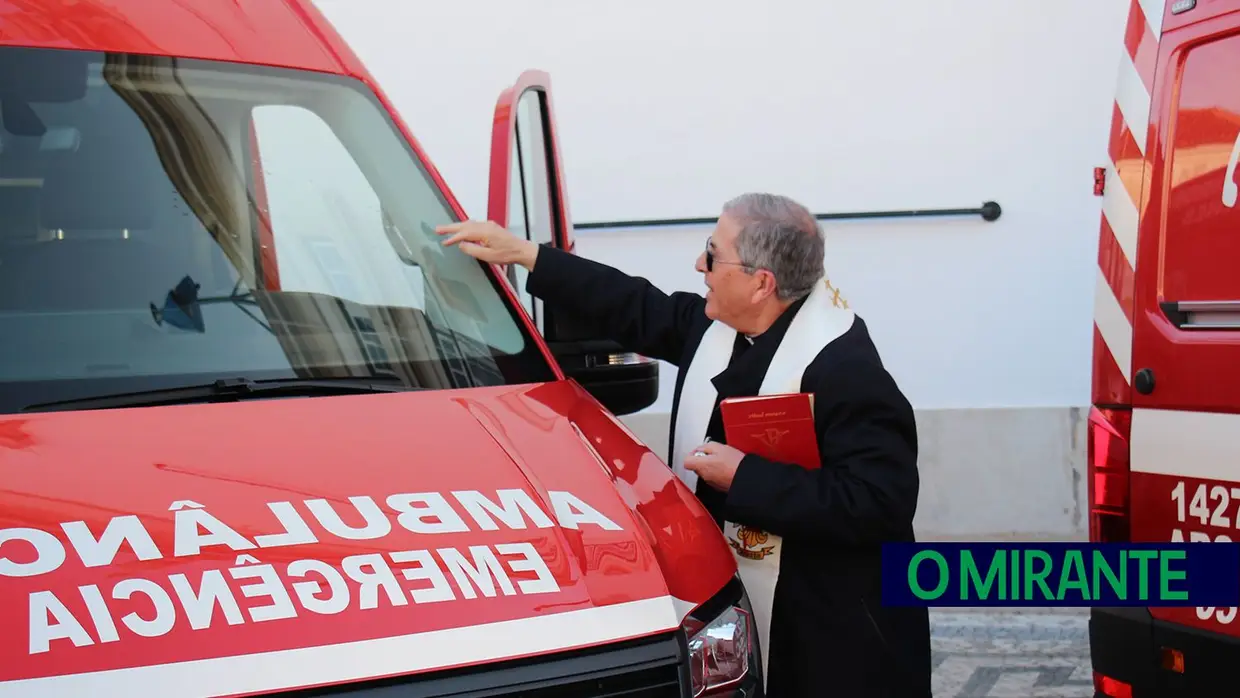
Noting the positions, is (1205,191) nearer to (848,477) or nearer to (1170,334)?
(1170,334)

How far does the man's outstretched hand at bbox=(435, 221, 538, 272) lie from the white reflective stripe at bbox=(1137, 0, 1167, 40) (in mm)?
1539

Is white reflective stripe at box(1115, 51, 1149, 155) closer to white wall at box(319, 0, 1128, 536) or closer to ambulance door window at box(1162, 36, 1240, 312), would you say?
ambulance door window at box(1162, 36, 1240, 312)

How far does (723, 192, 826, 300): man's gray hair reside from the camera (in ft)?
9.03

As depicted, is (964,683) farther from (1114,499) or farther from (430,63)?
(430,63)

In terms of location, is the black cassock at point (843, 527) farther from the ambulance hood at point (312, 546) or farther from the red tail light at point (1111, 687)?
the red tail light at point (1111, 687)

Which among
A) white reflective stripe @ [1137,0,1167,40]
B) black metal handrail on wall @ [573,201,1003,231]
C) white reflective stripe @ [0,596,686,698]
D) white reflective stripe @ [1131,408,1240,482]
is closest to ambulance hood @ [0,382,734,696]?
white reflective stripe @ [0,596,686,698]

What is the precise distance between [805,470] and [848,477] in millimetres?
86

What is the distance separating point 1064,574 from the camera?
11.7ft

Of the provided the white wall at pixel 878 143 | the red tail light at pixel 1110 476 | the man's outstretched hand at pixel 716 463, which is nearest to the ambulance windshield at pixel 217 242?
the man's outstretched hand at pixel 716 463

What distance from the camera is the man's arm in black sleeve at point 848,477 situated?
8.38 feet

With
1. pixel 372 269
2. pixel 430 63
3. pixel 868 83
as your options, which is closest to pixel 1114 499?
pixel 372 269

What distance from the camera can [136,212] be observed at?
2.55 meters

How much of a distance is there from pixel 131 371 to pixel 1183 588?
2165 millimetres

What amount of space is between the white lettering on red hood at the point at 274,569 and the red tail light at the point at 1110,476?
1603 millimetres
